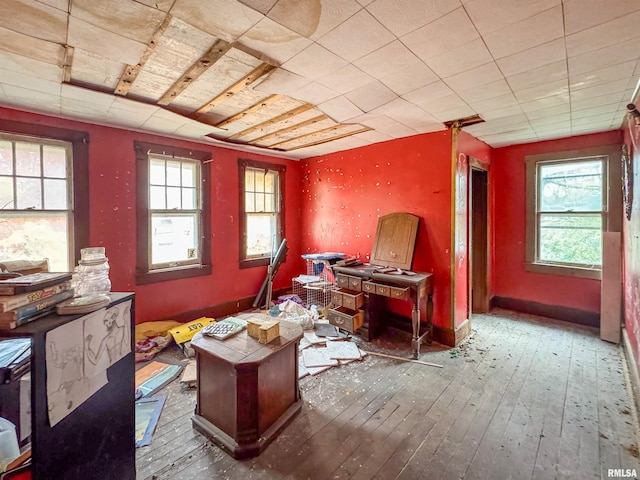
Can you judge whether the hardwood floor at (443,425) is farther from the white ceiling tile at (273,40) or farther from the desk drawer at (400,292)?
the white ceiling tile at (273,40)

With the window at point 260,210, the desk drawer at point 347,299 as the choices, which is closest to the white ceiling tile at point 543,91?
the desk drawer at point 347,299

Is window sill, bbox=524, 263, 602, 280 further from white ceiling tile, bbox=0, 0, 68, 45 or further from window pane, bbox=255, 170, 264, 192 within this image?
white ceiling tile, bbox=0, 0, 68, 45

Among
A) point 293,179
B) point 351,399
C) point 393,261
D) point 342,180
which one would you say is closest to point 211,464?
point 351,399

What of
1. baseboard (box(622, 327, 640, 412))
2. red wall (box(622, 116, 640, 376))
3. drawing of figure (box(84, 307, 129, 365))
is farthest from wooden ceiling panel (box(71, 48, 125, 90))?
baseboard (box(622, 327, 640, 412))

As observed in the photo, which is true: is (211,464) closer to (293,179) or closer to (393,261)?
(393,261)

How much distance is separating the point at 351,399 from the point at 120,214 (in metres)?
3.18

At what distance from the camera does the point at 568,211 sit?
3.86 m

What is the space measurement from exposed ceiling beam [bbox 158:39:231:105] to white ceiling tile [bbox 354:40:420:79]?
87cm

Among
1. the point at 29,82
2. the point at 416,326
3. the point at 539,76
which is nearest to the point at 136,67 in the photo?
the point at 29,82

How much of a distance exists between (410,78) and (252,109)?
4.93 feet

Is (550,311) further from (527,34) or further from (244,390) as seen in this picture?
(244,390)

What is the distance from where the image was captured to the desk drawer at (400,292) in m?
3.03

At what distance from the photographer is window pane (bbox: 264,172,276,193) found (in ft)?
15.7

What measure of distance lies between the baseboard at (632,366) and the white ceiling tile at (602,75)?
7.73 feet
